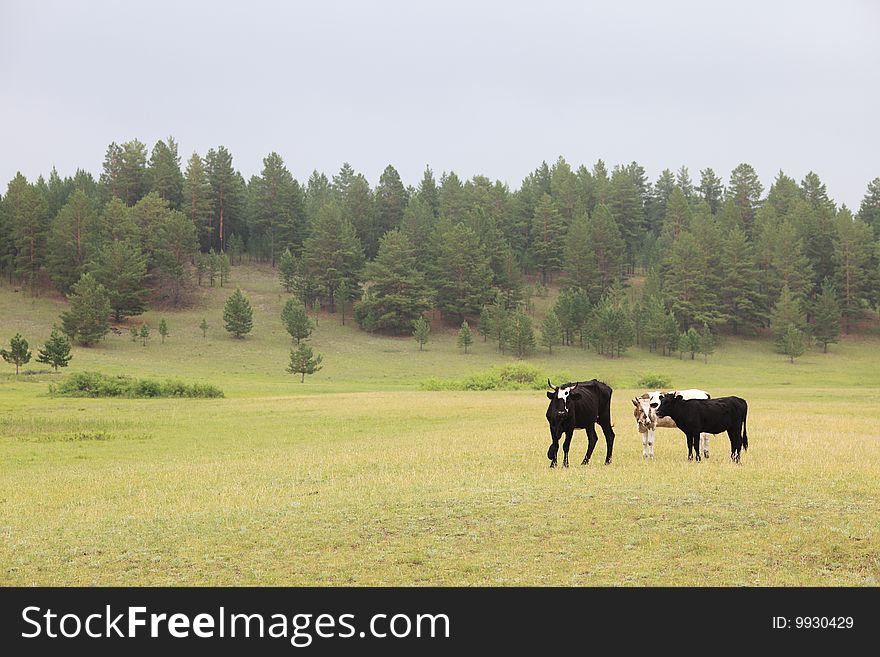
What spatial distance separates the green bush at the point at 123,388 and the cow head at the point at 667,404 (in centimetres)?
3999

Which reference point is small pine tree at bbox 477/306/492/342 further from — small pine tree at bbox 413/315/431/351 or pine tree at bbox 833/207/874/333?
pine tree at bbox 833/207/874/333

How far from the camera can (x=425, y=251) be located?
12769cm

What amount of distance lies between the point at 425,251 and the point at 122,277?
4544 cm

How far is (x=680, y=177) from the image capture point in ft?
606

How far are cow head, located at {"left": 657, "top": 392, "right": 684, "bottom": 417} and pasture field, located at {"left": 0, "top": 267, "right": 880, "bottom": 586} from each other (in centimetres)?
126

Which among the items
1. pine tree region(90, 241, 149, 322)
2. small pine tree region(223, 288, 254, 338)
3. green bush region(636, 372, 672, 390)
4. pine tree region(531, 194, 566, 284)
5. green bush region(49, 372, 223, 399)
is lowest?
green bush region(636, 372, 672, 390)

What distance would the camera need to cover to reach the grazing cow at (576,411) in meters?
19.3

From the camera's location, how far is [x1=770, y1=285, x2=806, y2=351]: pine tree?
111625 millimetres

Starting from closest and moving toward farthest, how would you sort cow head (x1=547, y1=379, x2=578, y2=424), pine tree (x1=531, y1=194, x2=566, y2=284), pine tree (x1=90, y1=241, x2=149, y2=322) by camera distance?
cow head (x1=547, y1=379, x2=578, y2=424) < pine tree (x1=90, y1=241, x2=149, y2=322) < pine tree (x1=531, y1=194, x2=566, y2=284)

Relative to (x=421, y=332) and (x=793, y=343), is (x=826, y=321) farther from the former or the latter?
(x=421, y=332)

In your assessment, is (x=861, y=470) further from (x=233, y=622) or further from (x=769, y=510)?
(x=233, y=622)

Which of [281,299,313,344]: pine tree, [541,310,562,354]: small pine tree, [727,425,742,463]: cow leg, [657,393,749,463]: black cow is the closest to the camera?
[727,425,742,463]: cow leg

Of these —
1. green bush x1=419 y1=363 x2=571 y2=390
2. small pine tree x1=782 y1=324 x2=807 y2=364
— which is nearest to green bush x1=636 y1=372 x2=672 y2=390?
green bush x1=419 y1=363 x2=571 y2=390

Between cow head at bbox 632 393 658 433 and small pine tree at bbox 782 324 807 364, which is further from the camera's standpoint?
small pine tree at bbox 782 324 807 364
